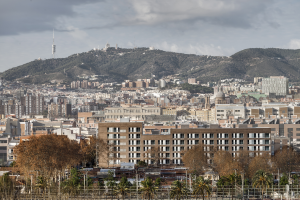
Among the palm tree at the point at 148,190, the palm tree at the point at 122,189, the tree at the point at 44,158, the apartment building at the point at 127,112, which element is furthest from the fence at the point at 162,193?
the apartment building at the point at 127,112

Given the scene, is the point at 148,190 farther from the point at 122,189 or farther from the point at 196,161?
the point at 196,161

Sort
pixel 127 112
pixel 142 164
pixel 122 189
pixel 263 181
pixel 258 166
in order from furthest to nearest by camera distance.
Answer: pixel 127 112 → pixel 142 164 → pixel 258 166 → pixel 263 181 → pixel 122 189

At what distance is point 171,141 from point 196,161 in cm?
839

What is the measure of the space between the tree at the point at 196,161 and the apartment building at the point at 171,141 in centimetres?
462

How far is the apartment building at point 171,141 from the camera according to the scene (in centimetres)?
5372

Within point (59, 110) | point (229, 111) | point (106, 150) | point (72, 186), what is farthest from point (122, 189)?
point (59, 110)

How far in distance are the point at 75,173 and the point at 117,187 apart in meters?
6.16

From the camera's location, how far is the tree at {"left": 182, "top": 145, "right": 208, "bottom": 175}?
152ft

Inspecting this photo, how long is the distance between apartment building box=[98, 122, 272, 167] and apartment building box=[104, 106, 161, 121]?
2388 inches

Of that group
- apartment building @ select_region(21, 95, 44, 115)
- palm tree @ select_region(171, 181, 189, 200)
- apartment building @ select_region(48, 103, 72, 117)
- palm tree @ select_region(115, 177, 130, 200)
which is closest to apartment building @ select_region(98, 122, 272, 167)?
palm tree @ select_region(115, 177, 130, 200)

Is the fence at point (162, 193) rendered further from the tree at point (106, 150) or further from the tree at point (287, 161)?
the tree at point (106, 150)

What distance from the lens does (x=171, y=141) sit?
5500 cm

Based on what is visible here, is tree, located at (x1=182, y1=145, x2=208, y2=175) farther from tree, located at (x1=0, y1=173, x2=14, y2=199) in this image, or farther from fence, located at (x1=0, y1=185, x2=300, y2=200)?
tree, located at (x1=0, y1=173, x2=14, y2=199)

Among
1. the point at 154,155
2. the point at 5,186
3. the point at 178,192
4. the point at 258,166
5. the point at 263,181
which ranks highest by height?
the point at 5,186
